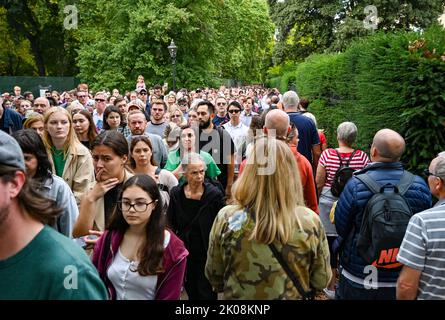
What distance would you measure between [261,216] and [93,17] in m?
32.9

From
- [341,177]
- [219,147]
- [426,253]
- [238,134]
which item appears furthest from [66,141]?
[238,134]

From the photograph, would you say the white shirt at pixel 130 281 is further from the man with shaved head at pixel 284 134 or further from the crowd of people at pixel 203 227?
the man with shaved head at pixel 284 134

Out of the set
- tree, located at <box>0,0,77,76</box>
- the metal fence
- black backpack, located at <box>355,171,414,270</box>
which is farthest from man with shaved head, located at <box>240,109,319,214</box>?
tree, located at <box>0,0,77,76</box>

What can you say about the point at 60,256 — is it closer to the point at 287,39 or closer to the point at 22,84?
the point at 287,39

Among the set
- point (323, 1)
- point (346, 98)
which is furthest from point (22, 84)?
point (346, 98)

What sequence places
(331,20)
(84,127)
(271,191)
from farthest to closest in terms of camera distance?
(331,20) → (84,127) → (271,191)

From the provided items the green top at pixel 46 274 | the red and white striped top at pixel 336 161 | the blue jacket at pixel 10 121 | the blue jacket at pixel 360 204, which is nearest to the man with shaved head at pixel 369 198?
the blue jacket at pixel 360 204

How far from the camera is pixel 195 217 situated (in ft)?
14.8

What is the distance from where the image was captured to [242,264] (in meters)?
2.76

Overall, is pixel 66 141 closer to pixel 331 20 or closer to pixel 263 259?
pixel 263 259

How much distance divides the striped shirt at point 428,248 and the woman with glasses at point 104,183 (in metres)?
2.15

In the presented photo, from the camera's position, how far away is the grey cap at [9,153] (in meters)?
1.81

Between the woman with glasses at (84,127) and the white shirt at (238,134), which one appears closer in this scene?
the woman with glasses at (84,127)

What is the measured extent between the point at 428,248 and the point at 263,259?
1065 mm
